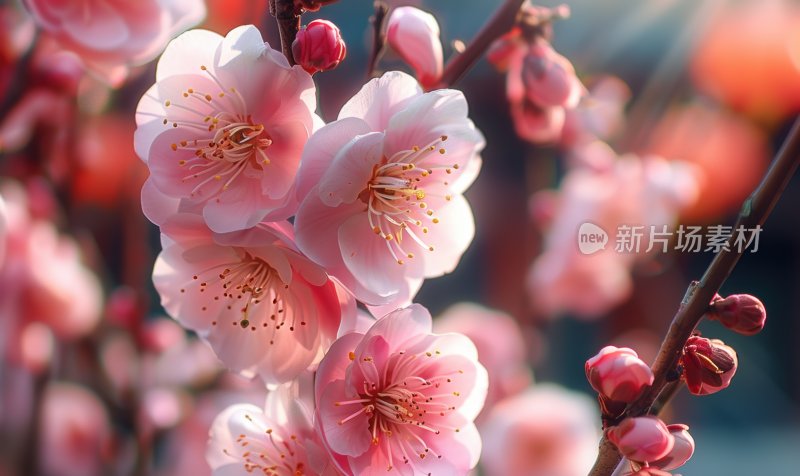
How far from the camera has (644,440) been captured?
46 cm

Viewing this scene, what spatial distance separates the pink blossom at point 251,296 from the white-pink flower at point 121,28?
27 cm

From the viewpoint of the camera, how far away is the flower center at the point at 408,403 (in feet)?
1.89

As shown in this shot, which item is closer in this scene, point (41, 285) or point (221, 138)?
point (221, 138)

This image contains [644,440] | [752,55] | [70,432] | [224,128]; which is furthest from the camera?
[752,55]

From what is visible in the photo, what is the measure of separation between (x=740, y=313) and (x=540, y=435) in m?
0.80

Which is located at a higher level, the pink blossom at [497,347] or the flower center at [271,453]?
the flower center at [271,453]

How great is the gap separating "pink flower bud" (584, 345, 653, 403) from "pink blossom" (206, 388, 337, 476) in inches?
8.0

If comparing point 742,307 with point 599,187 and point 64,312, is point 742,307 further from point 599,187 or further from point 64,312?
point 64,312

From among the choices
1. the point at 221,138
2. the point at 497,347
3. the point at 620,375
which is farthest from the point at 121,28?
the point at 497,347

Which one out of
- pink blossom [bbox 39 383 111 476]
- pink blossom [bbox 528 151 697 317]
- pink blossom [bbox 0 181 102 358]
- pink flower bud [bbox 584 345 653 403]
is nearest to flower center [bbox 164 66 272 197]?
pink flower bud [bbox 584 345 653 403]

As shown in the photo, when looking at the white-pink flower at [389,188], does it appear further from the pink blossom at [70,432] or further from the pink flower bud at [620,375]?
the pink blossom at [70,432]

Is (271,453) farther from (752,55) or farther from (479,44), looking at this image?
(752,55)

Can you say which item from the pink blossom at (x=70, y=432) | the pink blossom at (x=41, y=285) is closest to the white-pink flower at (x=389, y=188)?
the pink blossom at (x=41, y=285)

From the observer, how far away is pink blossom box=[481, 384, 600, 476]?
4.00 feet
